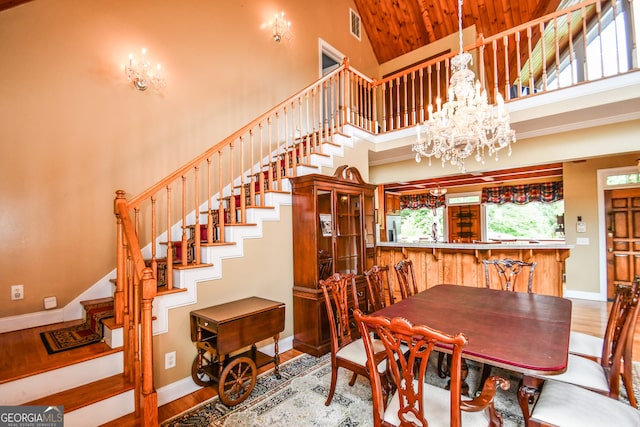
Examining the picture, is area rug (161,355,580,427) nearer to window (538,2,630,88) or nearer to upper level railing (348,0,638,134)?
upper level railing (348,0,638,134)

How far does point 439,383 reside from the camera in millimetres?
2609

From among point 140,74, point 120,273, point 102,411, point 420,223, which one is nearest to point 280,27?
point 140,74

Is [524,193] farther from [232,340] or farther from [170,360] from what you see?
[170,360]

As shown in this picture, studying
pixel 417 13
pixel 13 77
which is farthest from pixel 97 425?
pixel 417 13

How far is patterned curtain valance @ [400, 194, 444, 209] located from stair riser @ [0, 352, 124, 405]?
9068mm

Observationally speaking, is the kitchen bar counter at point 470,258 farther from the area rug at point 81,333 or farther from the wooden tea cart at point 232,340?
the area rug at point 81,333

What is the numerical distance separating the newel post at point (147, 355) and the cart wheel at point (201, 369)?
557 millimetres

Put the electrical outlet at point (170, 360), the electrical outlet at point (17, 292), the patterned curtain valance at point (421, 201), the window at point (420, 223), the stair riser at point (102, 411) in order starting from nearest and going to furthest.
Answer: the stair riser at point (102, 411) → the electrical outlet at point (170, 360) → the electrical outlet at point (17, 292) → the patterned curtain valance at point (421, 201) → the window at point (420, 223)

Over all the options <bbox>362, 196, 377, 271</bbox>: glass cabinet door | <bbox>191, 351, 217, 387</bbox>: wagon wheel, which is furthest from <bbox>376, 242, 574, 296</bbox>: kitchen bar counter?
<bbox>191, 351, 217, 387</bbox>: wagon wheel

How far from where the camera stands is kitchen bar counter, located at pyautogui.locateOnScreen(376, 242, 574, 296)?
15.1 ft

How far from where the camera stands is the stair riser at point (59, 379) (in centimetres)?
185

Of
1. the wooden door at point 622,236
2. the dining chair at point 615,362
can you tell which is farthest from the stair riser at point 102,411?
the wooden door at point 622,236

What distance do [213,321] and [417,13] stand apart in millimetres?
7368

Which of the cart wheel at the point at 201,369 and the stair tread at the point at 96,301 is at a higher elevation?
the stair tread at the point at 96,301
